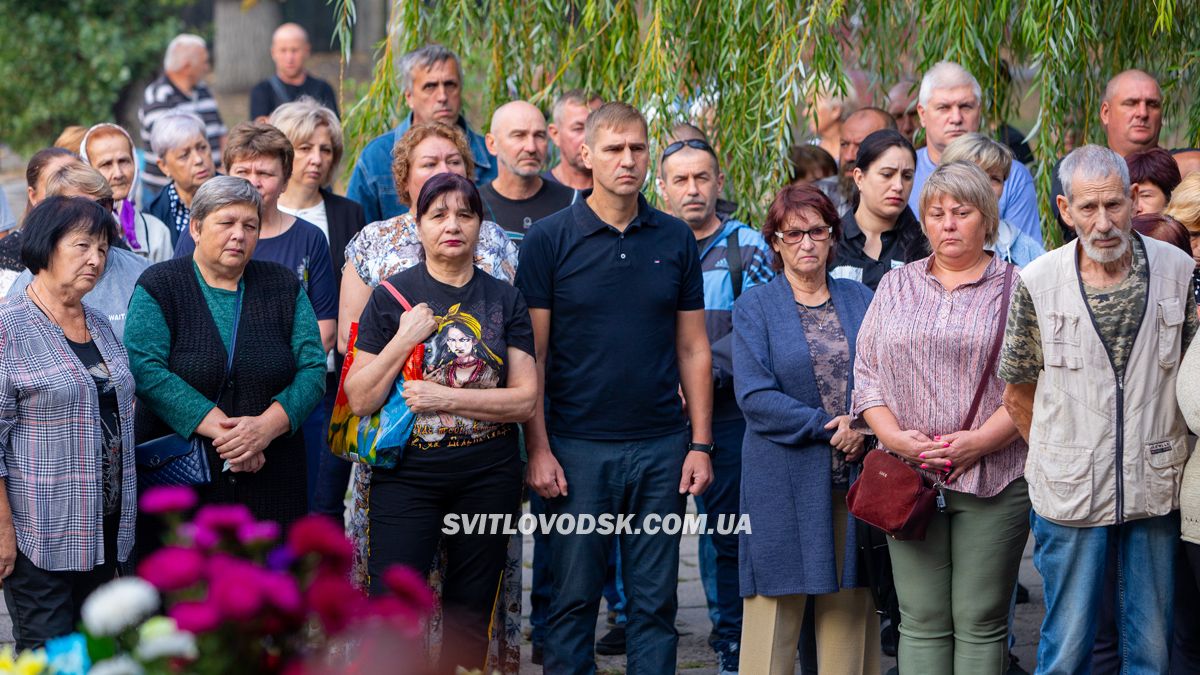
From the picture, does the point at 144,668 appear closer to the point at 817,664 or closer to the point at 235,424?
the point at 235,424

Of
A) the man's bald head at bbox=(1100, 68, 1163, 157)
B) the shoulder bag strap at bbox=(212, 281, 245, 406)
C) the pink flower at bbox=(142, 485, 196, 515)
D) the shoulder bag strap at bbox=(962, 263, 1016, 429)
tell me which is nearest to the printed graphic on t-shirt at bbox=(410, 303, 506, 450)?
the shoulder bag strap at bbox=(212, 281, 245, 406)

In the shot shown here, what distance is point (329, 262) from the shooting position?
5629 millimetres

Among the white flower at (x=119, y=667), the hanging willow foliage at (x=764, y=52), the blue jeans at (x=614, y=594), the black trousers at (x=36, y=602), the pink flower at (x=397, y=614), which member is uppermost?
the hanging willow foliage at (x=764, y=52)

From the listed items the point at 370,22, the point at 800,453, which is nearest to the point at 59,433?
the point at 800,453

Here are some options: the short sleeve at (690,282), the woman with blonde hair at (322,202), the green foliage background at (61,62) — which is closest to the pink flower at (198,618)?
the short sleeve at (690,282)

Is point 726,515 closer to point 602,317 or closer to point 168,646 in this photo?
point 602,317

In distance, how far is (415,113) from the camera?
22.4 ft

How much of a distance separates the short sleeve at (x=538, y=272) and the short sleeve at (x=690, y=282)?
482 millimetres

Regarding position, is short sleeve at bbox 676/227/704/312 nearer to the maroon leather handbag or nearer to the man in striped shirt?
the maroon leather handbag

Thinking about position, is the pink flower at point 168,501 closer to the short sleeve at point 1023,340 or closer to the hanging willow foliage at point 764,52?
the short sleeve at point 1023,340

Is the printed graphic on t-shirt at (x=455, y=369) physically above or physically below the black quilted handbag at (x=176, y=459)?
above

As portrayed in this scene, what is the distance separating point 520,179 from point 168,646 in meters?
4.34

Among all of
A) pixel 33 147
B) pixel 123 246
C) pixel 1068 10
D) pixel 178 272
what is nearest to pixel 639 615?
pixel 178 272

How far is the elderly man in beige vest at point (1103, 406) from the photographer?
4156 millimetres
